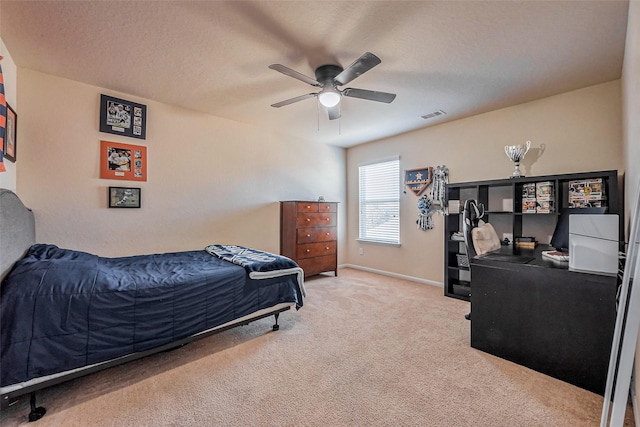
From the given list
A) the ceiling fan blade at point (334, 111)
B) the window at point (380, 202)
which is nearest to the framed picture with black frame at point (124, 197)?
the ceiling fan blade at point (334, 111)

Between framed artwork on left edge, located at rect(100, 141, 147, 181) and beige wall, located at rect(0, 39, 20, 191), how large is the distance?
661 mm

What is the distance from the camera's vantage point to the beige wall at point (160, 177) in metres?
2.69

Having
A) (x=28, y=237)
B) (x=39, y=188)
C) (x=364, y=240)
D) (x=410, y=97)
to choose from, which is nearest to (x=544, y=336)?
(x=410, y=97)

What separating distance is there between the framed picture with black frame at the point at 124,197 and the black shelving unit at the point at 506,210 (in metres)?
3.96

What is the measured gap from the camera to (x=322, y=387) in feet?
5.94

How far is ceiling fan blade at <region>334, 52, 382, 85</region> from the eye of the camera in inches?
76.2

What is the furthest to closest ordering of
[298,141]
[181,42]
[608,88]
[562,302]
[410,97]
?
[298,141] < [410,97] < [608,88] < [181,42] < [562,302]

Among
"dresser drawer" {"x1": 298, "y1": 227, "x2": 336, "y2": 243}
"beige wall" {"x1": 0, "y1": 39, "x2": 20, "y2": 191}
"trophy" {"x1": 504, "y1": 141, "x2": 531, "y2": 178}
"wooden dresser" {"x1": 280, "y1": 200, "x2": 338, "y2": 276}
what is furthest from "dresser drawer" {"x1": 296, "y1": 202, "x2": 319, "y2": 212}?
"beige wall" {"x1": 0, "y1": 39, "x2": 20, "y2": 191}

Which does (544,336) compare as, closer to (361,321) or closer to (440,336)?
(440,336)

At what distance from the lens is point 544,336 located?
197 centimetres

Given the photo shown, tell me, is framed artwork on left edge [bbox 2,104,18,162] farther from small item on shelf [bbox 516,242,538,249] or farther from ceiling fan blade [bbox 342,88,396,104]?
small item on shelf [bbox 516,242,538,249]

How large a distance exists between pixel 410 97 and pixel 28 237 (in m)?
3.92

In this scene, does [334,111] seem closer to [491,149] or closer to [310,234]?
[310,234]

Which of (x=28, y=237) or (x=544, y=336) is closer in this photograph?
(x=544, y=336)
